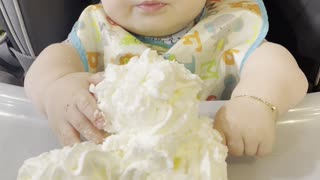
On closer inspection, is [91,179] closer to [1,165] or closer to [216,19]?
[1,165]

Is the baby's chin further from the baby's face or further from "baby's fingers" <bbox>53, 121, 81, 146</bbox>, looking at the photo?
"baby's fingers" <bbox>53, 121, 81, 146</bbox>

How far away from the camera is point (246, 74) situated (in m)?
0.68

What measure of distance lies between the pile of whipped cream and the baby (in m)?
0.05

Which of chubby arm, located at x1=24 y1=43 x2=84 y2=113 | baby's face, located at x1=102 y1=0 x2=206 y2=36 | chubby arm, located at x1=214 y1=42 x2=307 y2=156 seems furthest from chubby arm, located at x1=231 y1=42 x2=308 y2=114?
chubby arm, located at x1=24 y1=43 x2=84 y2=113

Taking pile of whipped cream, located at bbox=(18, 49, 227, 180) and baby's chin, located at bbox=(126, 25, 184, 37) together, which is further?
baby's chin, located at bbox=(126, 25, 184, 37)

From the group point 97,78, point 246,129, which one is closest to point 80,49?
point 97,78

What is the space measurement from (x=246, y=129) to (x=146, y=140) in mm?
137

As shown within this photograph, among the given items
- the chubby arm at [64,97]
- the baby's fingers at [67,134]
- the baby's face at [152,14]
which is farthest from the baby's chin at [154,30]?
the baby's fingers at [67,134]

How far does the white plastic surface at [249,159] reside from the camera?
592 mm

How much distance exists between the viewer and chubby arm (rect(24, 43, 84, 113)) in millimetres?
655

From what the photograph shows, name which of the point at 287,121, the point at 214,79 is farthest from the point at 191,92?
the point at 214,79

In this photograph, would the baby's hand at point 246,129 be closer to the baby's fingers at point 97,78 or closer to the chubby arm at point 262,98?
the chubby arm at point 262,98

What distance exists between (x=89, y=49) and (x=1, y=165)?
23cm

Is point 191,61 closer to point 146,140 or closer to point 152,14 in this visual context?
point 152,14
